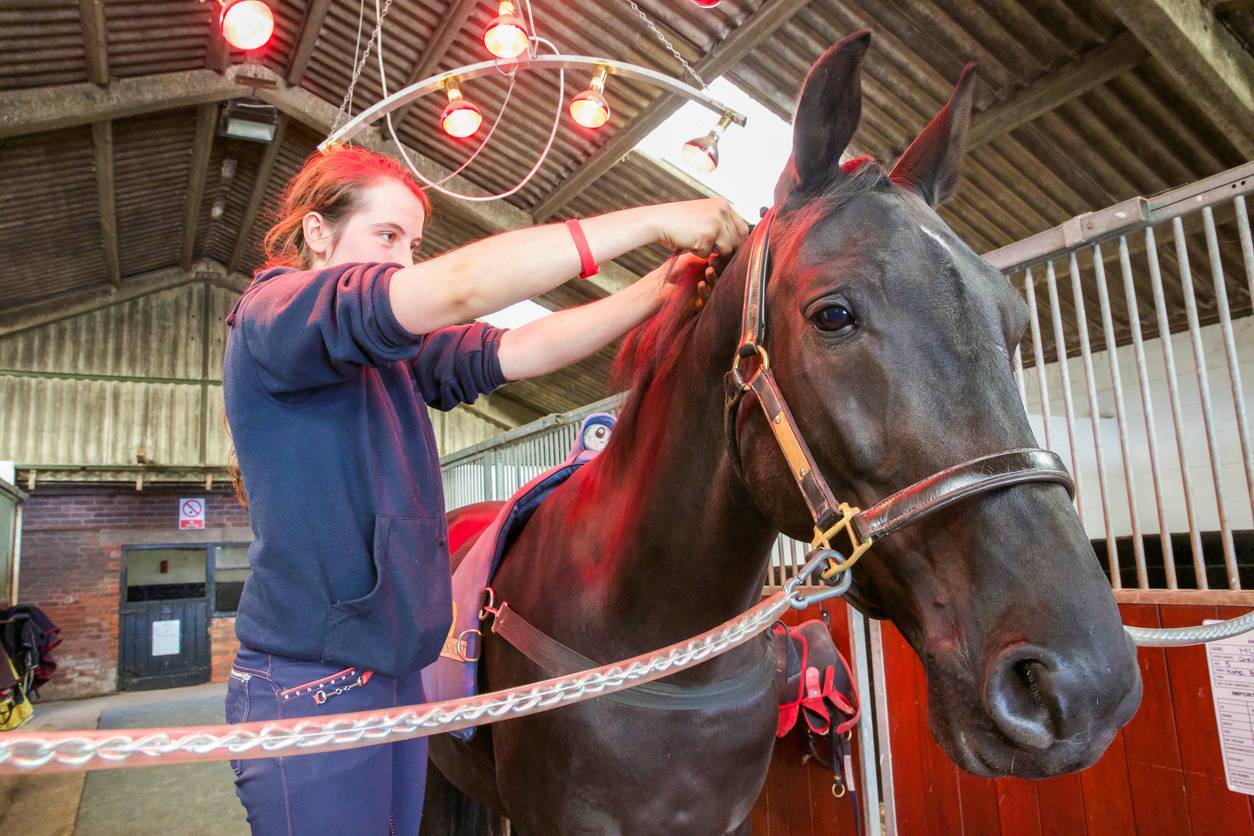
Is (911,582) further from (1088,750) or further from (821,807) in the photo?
(821,807)

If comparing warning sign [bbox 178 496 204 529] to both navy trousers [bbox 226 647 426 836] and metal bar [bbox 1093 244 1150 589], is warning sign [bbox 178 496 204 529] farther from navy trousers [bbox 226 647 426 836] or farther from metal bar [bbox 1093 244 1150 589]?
metal bar [bbox 1093 244 1150 589]

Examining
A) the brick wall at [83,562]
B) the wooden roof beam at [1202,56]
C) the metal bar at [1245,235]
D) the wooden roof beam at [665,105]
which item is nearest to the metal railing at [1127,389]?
the metal bar at [1245,235]

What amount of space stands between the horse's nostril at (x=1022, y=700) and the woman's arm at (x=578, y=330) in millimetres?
829

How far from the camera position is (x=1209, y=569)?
258 cm

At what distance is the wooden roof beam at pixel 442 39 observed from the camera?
5.64m

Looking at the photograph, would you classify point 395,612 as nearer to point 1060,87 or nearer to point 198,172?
point 1060,87

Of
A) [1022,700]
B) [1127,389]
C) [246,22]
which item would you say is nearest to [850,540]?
[1022,700]

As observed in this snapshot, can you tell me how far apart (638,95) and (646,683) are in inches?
228

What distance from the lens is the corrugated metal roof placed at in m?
4.50

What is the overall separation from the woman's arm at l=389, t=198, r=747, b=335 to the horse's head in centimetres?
22

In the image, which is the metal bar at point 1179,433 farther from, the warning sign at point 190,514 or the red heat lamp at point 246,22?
the warning sign at point 190,514

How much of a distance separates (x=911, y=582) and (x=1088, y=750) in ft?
0.69

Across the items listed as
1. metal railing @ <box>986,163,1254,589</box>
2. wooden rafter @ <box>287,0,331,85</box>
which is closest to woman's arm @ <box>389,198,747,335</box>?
metal railing @ <box>986,163,1254,589</box>

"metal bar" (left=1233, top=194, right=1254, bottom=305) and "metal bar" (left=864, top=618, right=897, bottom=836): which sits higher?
"metal bar" (left=1233, top=194, right=1254, bottom=305)
